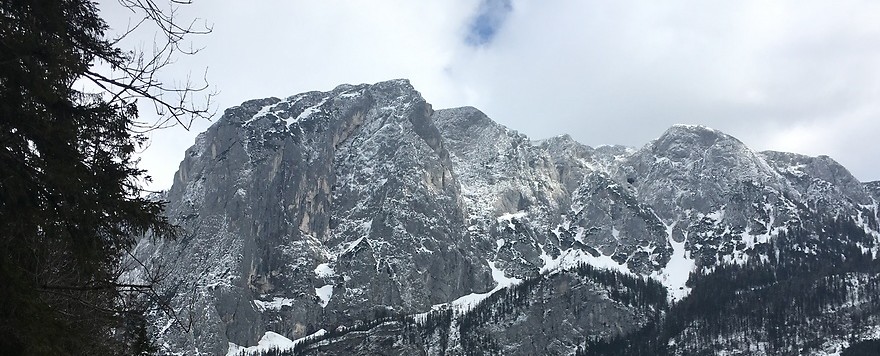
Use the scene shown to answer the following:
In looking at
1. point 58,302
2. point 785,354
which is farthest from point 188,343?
point 58,302

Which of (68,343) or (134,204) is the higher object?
(134,204)

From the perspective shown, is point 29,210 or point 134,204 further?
point 134,204

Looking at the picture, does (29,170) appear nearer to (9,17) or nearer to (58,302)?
(9,17)

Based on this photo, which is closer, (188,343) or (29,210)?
(29,210)

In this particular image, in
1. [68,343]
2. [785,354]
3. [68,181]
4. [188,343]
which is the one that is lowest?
[68,343]

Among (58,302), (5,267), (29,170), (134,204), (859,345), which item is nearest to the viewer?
(5,267)

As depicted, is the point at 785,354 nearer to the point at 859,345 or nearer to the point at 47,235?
the point at 859,345

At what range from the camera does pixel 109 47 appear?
8.22 m

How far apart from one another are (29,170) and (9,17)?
5.19 ft

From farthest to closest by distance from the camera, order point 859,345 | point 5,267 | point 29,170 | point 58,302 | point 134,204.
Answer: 1. point 859,345
2. point 58,302
3. point 134,204
4. point 29,170
5. point 5,267

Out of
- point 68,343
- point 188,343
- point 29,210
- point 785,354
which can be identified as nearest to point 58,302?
point 68,343

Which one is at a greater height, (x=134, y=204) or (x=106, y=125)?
(x=106, y=125)

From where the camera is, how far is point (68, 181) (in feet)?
23.3

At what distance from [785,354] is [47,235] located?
21367 cm
